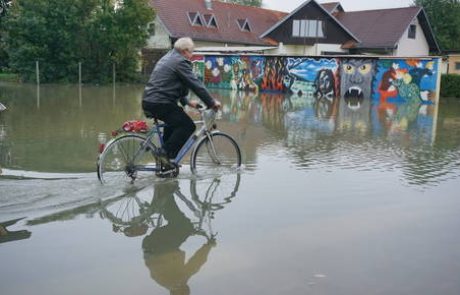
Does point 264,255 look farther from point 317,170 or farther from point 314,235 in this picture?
point 317,170

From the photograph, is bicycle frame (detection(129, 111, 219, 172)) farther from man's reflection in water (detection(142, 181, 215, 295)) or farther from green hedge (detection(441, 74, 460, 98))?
green hedge (detection(441, 74, 460, 98))

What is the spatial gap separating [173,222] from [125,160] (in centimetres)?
159

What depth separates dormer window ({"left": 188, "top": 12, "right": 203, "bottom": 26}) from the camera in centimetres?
4775

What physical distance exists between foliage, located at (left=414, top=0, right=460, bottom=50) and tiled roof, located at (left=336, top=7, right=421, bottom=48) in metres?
10.1

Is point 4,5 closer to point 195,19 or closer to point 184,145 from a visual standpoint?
point 195,19

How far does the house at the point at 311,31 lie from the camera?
1764 inches

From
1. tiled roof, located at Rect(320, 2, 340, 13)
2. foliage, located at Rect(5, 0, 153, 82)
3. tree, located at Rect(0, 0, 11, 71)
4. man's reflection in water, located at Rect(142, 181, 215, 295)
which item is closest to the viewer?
man's reflection in water, located at Rect(142, 181, 215, 295)

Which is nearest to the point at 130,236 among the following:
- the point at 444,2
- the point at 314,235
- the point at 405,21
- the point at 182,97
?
the point at 314,235

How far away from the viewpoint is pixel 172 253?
464cm

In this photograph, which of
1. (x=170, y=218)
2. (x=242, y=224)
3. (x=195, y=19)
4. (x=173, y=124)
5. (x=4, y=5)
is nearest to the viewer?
(x=242, y=224)

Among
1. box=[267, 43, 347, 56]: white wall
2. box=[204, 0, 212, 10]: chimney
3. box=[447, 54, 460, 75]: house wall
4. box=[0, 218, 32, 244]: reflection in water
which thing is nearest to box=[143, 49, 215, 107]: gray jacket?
box=[0, 218, 32, 244]: reflection in water

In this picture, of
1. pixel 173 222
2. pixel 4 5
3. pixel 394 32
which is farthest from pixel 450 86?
pixel 4 5

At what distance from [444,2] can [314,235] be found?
185 feet

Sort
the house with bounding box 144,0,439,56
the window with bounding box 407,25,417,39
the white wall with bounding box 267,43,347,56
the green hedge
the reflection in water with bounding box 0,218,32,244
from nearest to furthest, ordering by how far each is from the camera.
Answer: the reflection in water with bounding box 0,218,32,244 → the green hedge → the house with bounding box 144,0,439,56 → the white wall with bounding box 267,43,347,56 → the window with bounding box 407,25,417,39
